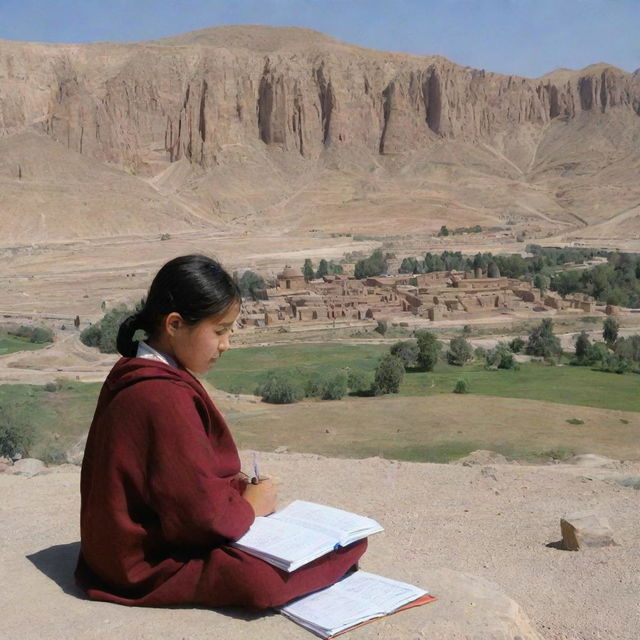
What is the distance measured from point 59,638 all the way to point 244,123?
328 feet

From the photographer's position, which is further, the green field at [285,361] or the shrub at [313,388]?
the green field at [285,361]

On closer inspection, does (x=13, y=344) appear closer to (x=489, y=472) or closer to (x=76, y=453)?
(x=76, y=453)

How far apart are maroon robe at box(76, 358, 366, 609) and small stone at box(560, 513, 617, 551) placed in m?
2.85

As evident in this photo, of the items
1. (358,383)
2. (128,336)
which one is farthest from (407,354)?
(128,336)

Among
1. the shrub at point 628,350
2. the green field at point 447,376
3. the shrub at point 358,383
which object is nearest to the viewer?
the shrub at point 358,383

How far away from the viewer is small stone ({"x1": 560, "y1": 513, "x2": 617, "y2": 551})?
20.8ft

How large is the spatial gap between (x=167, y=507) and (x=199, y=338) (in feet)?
2.58

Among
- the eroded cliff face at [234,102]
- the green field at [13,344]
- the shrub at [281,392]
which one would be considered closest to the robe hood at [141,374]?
the shrub at [281,392]

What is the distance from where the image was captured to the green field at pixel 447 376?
24.2 m

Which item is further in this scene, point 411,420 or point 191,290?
point 411,420

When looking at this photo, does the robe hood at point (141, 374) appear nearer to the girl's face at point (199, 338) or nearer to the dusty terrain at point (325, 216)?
the girl's face at point (199, 338)

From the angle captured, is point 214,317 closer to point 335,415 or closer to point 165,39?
point 335,415

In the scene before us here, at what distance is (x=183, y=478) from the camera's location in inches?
148

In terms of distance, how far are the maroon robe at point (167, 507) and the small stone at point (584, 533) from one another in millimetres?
2848
